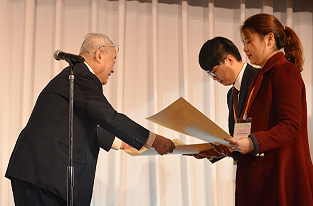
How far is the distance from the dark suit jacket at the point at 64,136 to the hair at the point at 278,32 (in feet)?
2.88

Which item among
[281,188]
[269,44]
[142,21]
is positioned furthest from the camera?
[142,21]

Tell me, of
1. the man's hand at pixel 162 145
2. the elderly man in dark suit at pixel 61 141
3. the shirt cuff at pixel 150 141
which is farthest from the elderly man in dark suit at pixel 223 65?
the elderly man in dark suit at pixel 61 141

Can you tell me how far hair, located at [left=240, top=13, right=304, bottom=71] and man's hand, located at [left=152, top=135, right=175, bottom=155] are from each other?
2.86ft

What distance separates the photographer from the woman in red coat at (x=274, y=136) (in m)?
1.75

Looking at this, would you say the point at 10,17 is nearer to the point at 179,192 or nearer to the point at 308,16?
the point at 179,192

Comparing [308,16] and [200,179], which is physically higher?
[308,16]

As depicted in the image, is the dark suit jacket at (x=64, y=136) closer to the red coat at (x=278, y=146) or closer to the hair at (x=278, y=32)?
the red coat at (x=278, y=146)

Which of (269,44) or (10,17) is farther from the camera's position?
(10,17)

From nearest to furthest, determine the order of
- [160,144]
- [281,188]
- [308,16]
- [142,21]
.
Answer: [281,188] → [160,144] → [142,21] → [308,16]

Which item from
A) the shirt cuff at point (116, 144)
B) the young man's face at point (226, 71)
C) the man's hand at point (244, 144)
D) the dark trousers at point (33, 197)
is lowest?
the dark trousers at point (33, 197)

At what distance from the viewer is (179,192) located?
390 centimetres

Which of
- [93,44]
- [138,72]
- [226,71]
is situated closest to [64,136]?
[93,44]

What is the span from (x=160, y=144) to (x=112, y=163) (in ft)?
4.50

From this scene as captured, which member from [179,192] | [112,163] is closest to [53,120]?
[112,163]
